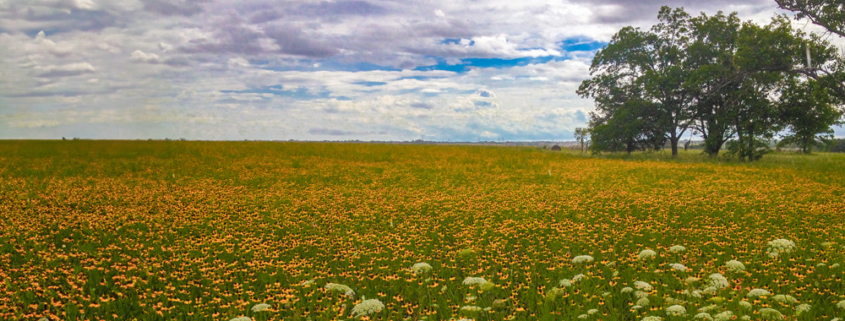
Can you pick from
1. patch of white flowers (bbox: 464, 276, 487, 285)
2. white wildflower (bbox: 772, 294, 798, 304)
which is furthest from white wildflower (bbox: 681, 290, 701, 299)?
patch of white flowers (bbox: 464, 276, 487, 285)

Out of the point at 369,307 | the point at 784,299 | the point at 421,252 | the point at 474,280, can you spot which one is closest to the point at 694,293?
the point at 784,299

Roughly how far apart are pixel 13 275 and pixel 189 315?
3700 millimetres

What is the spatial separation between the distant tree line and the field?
17.0 m

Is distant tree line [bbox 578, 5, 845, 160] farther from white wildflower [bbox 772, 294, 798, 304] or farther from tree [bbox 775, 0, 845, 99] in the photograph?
white wildflower [bbox 772, 294, 798, 304]

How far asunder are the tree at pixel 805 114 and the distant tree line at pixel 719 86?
0.06 metres

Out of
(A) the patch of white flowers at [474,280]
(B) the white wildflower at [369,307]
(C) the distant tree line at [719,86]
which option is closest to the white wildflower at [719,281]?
(A) the patch of white flowers at [474,280]

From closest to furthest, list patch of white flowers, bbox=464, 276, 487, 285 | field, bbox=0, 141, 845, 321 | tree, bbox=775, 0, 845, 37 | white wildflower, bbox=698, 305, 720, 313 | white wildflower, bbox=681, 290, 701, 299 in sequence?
white wildflower, bbox=698, 305, 720, 313 < patch of white flowers, bbox=464, 276, 487, 285 < white wildflower, bbox=681, 290, 701, 299 < field, bbox=0, 141, 845, 321 < tree, bbox=775, 0, 845, 37

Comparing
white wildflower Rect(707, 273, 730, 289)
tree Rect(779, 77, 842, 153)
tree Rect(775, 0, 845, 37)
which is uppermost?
tree Rect(775, 0, 845, 37)

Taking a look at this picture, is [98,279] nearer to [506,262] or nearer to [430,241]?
[430,241]

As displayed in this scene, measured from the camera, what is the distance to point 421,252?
812 centimetres

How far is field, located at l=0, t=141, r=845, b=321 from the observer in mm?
5816

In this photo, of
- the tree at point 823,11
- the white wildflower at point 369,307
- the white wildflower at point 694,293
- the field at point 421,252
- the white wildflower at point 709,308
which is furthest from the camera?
the tree at point 823,11

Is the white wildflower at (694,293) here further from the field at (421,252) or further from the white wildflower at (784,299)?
the white wildflower at (784,299)

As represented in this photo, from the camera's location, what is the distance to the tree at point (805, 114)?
32.1 meters
